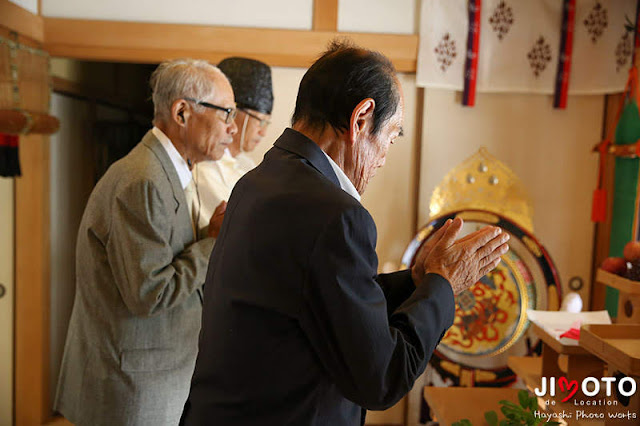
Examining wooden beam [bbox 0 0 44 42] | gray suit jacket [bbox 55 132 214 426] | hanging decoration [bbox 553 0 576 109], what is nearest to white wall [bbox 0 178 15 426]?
wooden beam [bbox 0 0 44 42]

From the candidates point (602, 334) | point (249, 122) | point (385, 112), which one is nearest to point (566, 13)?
point (249, 122)

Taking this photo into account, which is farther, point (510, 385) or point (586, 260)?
point (586, 260)

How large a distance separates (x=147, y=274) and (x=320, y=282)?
733 mm

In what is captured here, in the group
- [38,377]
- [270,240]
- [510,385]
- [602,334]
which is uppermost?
[270,240]

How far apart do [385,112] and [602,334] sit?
0.78 m

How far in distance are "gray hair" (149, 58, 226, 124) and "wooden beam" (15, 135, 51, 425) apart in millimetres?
1427

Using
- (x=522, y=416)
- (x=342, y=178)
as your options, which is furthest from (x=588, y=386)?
(x=342, y=178)

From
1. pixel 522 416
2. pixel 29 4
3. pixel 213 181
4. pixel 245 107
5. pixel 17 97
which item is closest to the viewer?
pixel 522 416

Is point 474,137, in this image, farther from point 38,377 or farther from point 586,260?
point 38,377

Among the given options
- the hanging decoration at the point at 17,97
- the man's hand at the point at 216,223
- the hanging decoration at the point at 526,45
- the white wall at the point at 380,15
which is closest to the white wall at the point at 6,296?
the hanging decoration at the point at 17,97

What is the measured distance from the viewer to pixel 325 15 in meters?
2.65

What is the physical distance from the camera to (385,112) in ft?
3.16

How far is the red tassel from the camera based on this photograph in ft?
8.07

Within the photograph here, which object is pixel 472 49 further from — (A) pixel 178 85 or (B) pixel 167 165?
(B) pixel 167 165
